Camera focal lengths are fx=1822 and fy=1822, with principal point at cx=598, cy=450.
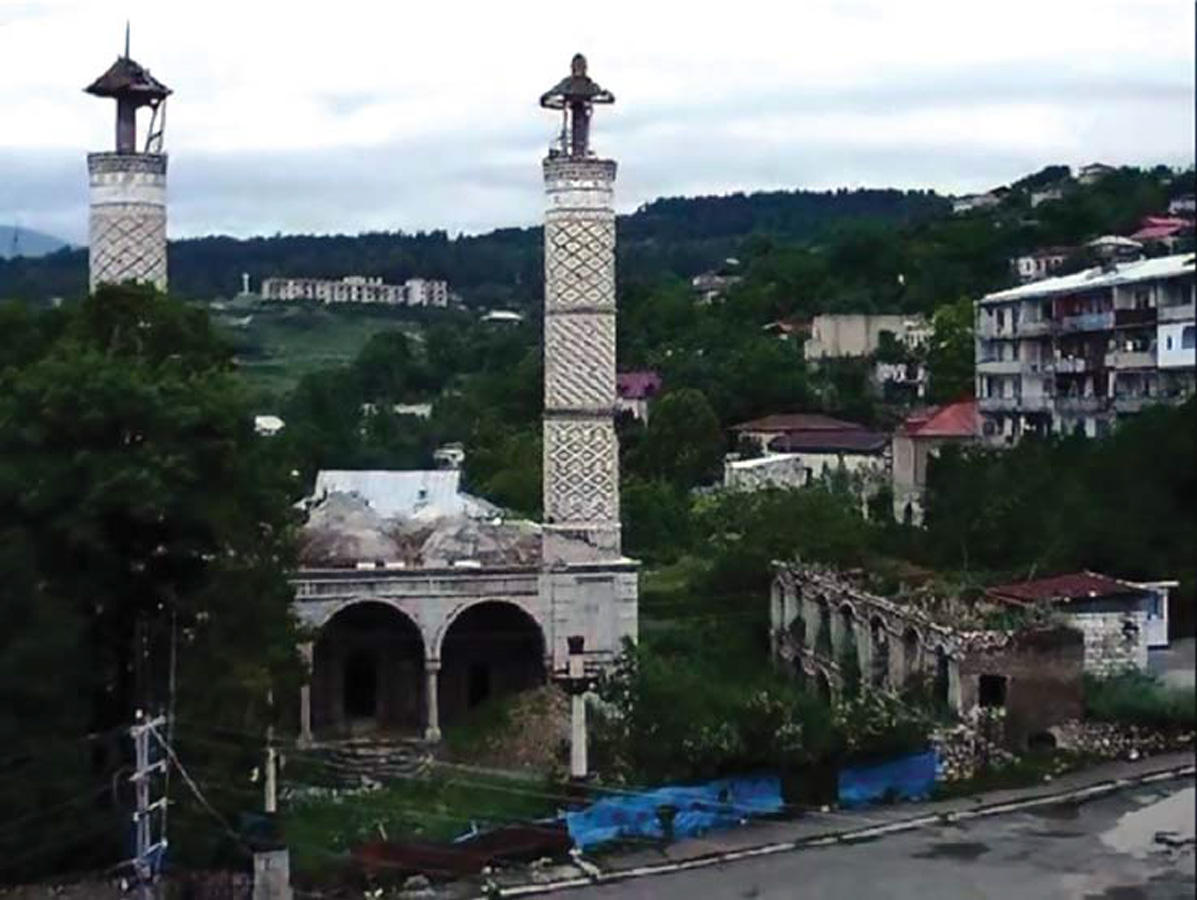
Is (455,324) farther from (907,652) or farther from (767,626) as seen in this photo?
(907,652)

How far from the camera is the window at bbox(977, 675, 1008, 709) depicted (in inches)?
479

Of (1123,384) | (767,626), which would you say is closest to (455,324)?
(767,626)

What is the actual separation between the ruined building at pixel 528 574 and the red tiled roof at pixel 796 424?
47.6ft

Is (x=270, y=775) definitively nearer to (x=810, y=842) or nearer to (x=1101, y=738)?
(x=810, y=842)

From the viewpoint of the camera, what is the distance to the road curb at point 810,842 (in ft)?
34.9

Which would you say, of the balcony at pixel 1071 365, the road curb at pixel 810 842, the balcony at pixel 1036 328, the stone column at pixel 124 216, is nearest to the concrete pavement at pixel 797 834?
the road curb at pixel 810 842

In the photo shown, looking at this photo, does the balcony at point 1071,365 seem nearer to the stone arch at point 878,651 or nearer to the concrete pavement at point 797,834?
the concrete pavement at point 797,834

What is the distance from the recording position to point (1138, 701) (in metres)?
5.25

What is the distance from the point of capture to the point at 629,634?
1452 cm

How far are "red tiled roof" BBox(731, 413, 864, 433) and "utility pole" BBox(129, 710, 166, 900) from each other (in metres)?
20.5

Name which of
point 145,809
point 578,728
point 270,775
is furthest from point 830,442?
point 145,809

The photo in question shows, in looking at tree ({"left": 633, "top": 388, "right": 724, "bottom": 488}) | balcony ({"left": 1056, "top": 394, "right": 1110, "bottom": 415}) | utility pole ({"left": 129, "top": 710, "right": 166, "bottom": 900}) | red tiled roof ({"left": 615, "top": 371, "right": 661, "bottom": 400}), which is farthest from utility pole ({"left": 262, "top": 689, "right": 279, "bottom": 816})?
red tiled roof ({"left": 615, "top": 371, "right": 661, "bottom": 400})

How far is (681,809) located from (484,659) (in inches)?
164

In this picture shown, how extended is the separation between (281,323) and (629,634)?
39.2 meters
